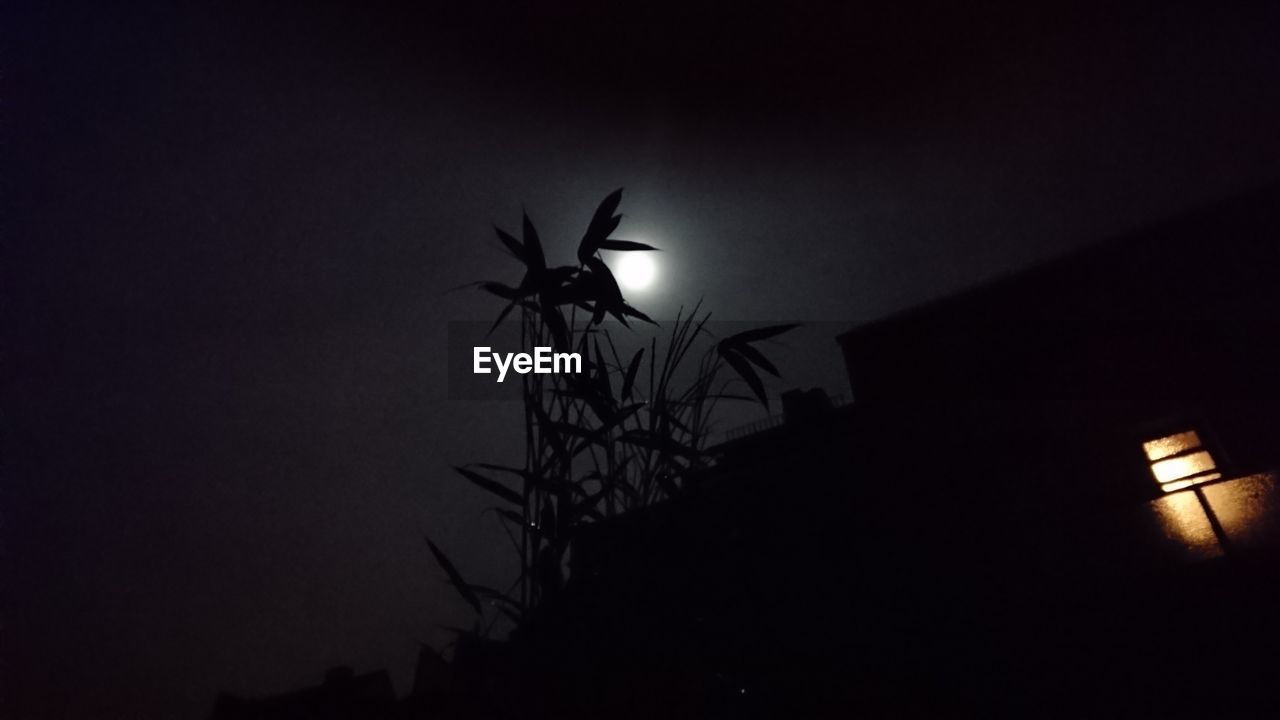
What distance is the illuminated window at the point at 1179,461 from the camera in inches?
152

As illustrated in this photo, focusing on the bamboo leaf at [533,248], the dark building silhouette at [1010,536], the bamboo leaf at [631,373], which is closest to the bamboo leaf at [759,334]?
the bamboo leaf at [631,373]

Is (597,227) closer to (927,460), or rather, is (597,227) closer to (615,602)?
(615,602)

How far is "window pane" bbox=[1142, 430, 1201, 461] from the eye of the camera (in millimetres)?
4047

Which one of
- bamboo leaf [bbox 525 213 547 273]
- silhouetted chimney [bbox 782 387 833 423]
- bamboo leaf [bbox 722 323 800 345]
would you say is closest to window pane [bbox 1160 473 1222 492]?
silhouetted chimney [bbox 782 387 833 423]

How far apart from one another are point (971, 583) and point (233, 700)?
14.6 feet

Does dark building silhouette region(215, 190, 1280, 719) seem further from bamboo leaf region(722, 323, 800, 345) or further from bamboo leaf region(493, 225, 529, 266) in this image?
bamboo leaf region(493, 225, 529, 266)

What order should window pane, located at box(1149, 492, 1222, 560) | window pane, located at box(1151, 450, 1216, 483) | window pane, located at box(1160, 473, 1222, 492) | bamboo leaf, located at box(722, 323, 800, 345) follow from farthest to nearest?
window pane, located at box(1151, 450, 1216, 483), window pane, located at box(1160, 473, 1222, 492), window pane, located at box(1149, 492, 1222, 560), bamboo leaf, located at box(722, 323, 800, 345)

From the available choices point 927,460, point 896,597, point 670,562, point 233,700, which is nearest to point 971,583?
point 896,597

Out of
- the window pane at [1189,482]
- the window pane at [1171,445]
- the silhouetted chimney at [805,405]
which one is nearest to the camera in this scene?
the window pane at [1189,482]

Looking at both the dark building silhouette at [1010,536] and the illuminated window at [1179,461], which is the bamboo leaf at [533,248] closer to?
the dark building silhouette at [1010,536]

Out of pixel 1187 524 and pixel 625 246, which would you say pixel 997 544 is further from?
pixel 625 246

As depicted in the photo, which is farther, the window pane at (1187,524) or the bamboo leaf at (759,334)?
the window pane at (1187,524)

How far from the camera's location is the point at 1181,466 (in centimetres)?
399

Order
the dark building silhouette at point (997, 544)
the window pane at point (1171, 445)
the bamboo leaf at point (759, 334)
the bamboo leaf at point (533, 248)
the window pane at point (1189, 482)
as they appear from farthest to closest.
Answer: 1. the window pane at point (1171, 445)
2. the window pane at point (1189, 482)
3. the bamboo leaf at point (759, 334)
4. the bamboo leaf at point (533, 248)
5. the dark building silhouette at point (997, 544)
